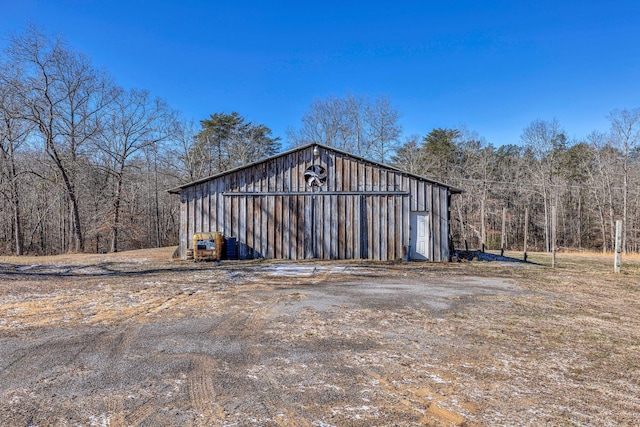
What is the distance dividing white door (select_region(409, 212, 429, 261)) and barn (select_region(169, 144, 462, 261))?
4cm

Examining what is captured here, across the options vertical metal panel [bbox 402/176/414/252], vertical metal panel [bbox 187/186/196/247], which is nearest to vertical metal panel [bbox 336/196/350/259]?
vertical metal panel [bbox 402/176/414/252]

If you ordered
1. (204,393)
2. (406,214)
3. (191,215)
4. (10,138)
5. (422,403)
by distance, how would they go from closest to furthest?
(422,403) → (204,393) → (406,214) → (191,215) → (10,138)

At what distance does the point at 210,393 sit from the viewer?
9.70ft

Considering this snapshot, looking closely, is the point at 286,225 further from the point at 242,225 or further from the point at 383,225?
the point at 383,225

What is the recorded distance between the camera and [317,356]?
12.5ft

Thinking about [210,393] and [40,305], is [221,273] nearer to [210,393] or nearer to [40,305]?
[40,305]

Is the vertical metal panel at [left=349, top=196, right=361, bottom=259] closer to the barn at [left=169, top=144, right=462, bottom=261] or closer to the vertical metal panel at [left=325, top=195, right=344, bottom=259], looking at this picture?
the barn at [left=169, top=144, right=462, bottom=261]

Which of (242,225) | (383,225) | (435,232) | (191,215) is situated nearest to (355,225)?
(383,225)

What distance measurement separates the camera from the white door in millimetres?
13398

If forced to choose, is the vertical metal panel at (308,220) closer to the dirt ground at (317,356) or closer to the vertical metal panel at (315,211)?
the vertical metal panel at (315,211)

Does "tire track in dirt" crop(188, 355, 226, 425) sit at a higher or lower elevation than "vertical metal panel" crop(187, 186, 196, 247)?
lower

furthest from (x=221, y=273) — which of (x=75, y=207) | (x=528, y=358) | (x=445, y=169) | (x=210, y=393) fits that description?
(x=445, y=169)

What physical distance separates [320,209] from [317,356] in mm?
9976

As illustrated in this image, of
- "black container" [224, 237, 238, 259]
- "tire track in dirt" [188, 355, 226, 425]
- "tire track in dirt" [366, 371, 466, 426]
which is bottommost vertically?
"tire track in dirt" [366, 371, 466, 426]
